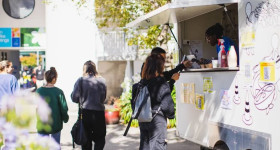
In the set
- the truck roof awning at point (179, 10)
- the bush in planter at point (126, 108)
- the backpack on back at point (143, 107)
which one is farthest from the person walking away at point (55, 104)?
the bush in planter at point (126, 108)

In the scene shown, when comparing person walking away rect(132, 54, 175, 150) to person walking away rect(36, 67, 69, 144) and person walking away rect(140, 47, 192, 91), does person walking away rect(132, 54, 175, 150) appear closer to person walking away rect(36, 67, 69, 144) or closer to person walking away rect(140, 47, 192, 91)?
person walking away rect(140, 47, 192, 91)

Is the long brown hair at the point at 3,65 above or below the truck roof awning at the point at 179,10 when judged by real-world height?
below

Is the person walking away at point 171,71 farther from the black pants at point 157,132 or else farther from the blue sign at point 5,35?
the blue sign at point 5,35

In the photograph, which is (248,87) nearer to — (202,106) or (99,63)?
(202,106)

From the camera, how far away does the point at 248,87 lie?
4402mm

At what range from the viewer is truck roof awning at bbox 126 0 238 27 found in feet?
16.9

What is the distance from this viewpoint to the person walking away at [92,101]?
20.7 feet

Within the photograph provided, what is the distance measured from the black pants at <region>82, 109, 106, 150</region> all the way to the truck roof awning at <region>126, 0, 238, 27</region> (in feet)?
5.51

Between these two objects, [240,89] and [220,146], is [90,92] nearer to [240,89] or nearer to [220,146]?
[220,146]

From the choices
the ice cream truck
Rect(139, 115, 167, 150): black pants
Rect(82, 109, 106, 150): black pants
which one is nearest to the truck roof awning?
the ice cream truck

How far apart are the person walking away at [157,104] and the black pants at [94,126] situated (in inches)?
58.1

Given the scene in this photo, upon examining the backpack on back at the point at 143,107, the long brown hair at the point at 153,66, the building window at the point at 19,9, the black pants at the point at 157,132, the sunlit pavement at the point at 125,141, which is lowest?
the sunlit pavement at the point at 125,141

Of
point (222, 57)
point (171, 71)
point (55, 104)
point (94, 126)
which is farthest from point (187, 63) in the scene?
point (55, 104)

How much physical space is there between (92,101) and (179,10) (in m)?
2.01
